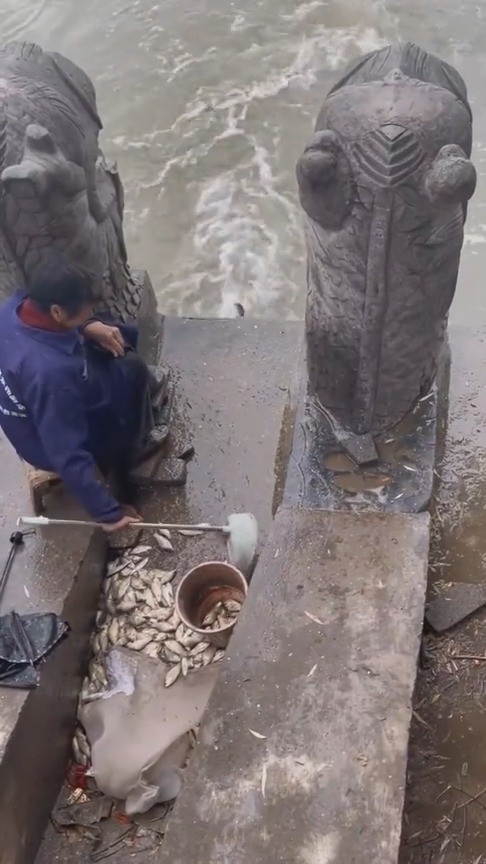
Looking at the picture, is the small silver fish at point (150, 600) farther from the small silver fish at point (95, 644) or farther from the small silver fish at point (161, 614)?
the small silver fish at point (95, 644)

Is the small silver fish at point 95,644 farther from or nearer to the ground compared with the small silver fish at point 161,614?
nearer to the ground

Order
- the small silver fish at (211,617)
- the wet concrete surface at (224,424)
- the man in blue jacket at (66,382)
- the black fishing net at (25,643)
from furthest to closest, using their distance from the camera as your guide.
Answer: the wet concrete surface at (224,424) → the small silver fish at (211,617) → the man in blue jacket at (66,382) → the black fishing net at (25,643)

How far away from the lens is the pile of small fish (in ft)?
9.23

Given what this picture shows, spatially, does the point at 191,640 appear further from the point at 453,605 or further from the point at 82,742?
the point at 453,605

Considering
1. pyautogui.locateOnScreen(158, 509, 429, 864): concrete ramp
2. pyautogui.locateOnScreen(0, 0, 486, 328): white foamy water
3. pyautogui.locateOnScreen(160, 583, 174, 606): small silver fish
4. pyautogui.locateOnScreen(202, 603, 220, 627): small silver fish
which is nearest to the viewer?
pyautogui.locateOnScreen(158, 509, 429, 864): concrete ramp

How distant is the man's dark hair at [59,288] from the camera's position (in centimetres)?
256

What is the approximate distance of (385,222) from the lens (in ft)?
8.48

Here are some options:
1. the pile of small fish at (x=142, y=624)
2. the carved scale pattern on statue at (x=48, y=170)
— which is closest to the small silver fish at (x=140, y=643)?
the pile of small fish at (x=142, y=624)

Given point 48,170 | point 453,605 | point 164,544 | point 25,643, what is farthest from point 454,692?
point 48,170

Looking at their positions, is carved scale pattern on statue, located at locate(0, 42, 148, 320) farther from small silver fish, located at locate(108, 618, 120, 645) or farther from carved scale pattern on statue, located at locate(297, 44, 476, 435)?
small silver fish, located at locate(108, 618, 120, 645)

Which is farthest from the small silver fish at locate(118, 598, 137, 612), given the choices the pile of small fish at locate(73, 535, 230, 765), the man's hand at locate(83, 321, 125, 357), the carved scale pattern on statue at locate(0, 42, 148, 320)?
the carved scale pattern on statue at locate(0, 42, 148, 320)

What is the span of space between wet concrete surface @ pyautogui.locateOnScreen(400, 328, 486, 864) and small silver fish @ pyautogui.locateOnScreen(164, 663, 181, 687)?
808mm

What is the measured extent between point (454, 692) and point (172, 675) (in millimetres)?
950

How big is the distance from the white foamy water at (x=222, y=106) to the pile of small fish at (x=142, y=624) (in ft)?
9.52
